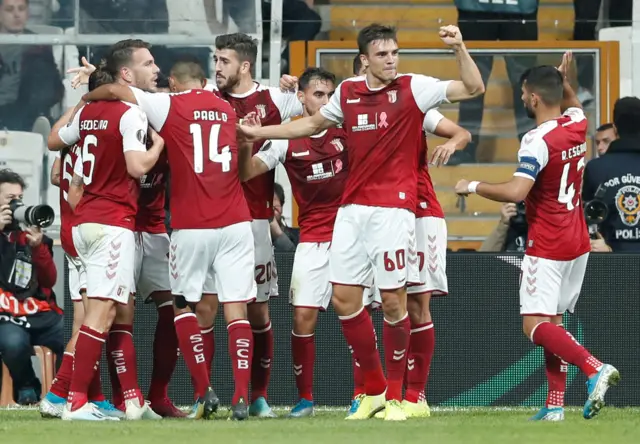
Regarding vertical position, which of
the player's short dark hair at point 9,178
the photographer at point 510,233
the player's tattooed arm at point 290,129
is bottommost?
the photographer at point 510,233

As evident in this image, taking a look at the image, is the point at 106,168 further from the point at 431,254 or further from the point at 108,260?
the point at 431,254

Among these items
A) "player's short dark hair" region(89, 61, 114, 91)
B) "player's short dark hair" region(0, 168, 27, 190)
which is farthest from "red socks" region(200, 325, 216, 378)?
"player's short dark hair" region(0, 168, 27, 190)

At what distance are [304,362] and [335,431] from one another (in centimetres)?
192

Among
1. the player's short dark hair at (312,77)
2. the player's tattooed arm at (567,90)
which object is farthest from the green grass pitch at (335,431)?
the player's short dark hair at (312,77)

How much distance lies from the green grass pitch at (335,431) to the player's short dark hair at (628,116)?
2.93m

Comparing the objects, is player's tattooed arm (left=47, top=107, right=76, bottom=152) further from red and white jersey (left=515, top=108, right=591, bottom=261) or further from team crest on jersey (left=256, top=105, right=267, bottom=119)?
red and white jersey (left=515, top=108, right=591, bottom=261)

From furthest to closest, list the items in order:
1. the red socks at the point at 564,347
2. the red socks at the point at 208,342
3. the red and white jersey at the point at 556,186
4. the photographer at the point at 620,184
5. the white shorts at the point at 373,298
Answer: the photographer at the point at 620,184 < the white shorts at the point at 373,298 < the red socks at the point at 208,342 < the red and white jersey at the point at 556,186 < the red socks at the point at 564,347

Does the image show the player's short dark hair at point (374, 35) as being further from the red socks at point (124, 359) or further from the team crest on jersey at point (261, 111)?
the red socks at point (124, 359)

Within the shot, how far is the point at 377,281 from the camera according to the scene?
8766 millimetres

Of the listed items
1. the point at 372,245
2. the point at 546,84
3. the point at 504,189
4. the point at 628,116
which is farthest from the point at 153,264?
the point at 628,116

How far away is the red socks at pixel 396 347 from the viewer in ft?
28.7

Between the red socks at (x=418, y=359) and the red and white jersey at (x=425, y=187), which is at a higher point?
the red and white jersey at (x=425, y=187)

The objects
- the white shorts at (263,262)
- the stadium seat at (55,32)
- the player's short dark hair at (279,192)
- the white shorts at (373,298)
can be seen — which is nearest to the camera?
the white shorts at (263,262)

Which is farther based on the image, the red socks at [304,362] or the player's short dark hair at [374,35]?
the red socks at [304,362]
